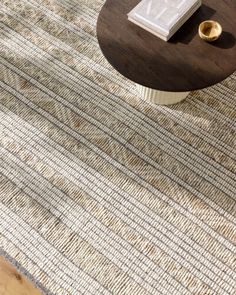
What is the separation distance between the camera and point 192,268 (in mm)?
1361

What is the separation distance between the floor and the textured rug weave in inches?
1.2

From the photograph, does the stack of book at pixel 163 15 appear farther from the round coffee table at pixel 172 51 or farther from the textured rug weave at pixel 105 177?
the textured rug weave at pixel 105 177

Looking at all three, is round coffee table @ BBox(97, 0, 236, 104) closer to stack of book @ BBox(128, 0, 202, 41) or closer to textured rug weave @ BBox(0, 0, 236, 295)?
stack of book @ BBox(128, 0, 202, 41)

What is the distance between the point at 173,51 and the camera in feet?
4.60

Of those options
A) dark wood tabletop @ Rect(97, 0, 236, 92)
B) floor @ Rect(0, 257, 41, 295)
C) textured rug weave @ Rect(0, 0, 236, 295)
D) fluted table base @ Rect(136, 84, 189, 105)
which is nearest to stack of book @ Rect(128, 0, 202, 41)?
dark wood tabletop @ Rect(97, 0, 236, 92)

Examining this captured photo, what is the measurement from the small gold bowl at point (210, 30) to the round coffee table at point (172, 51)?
0.9 inches

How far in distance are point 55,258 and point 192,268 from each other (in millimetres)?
480

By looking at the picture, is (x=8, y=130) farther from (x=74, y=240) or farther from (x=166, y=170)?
(x=166, y=170)

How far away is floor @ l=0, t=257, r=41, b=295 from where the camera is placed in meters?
1.34

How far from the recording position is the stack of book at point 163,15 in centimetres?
141

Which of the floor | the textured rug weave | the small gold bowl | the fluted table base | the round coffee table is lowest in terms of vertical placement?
Answer: the floor

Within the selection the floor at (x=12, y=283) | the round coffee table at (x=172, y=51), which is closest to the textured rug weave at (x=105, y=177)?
the floor at (x=12, y=283)

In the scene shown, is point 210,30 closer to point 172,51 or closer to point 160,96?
point 172,51

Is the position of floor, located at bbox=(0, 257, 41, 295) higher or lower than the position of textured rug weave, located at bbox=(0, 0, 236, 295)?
lower
